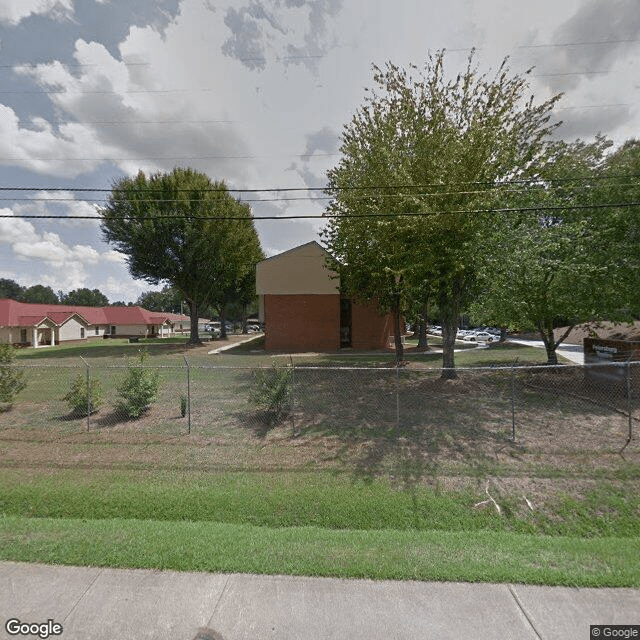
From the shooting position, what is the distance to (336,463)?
610 centimetres

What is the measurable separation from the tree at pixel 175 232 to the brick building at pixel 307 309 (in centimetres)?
522

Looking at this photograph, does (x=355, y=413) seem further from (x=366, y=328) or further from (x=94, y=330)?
(x=94, y=330)

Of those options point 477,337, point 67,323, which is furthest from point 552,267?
point 67,323

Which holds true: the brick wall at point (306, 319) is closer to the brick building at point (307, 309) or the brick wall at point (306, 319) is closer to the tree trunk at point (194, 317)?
the brick building at point (307, 309)

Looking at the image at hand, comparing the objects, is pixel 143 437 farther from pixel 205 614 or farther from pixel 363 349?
pixel 363 349

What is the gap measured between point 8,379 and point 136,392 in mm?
3831

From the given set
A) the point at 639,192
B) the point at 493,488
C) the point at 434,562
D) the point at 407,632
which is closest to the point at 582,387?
the point at 639,192

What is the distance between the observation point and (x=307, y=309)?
1021 inches

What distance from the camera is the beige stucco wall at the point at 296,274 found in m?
25.4

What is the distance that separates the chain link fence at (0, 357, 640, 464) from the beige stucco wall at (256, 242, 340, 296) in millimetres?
14309

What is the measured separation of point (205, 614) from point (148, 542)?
4.52 ft

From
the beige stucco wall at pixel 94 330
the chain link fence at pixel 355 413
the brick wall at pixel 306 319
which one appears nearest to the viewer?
the chain link fence at pixel 355 413

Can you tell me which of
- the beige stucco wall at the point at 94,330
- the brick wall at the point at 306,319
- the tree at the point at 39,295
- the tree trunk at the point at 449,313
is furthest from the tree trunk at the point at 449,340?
the tree at the point at 39,295

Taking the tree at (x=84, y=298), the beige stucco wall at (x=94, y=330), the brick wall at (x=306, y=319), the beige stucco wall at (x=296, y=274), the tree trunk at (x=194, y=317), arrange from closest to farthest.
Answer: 1. the beige stucco wall at (x=296, y=274)
2. the brick wall at (x=306, y=319)
3. the tree trunk at (x=194, y=317)
4. the beige stucco wall at (x=94, y=330)
5. the tree at (x=84, y=298)
